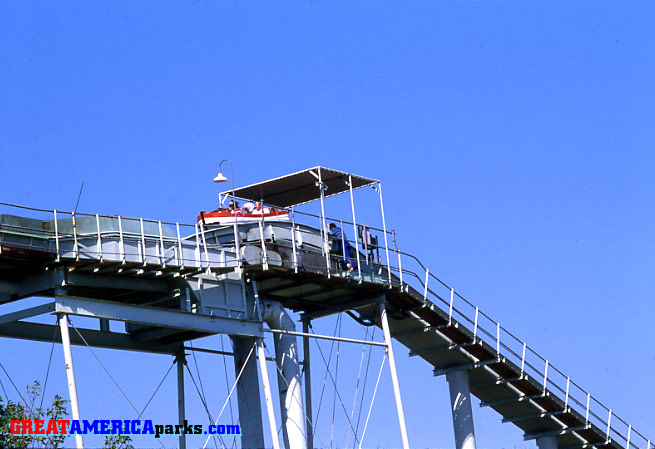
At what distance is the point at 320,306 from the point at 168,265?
9.98 m

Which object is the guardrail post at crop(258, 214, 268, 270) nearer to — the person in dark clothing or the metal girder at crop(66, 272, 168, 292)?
the metal girder at crop(66, 272, 168, 292)

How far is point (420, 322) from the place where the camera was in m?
44.5

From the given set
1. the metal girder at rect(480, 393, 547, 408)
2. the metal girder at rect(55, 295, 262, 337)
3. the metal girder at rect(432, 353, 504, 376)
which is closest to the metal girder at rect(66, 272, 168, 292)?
the metal girder at rect(55, 295, 262, 337)

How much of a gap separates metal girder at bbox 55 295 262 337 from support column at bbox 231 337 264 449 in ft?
3.55

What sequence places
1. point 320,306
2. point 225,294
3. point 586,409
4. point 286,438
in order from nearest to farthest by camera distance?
point 225,294, point 286,438, point 320,306, point 586,409

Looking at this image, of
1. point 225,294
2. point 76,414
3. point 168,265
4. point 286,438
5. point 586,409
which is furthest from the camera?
point 586,409

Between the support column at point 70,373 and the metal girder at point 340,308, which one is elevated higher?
the metal girder at point 340,308

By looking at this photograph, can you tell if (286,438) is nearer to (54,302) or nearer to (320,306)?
(320,306)

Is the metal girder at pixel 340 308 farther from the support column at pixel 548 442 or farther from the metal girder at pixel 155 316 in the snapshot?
the support column at pixel 548 442

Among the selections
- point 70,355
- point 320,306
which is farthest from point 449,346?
point 70,355

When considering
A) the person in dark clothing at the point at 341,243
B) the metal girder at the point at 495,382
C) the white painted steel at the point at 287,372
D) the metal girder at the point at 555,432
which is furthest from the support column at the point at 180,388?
the metal girder at the point at 555,432

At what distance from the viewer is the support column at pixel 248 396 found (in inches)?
1542

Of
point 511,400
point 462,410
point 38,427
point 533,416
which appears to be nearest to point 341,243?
point 462,410

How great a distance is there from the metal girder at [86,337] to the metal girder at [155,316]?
353cm
